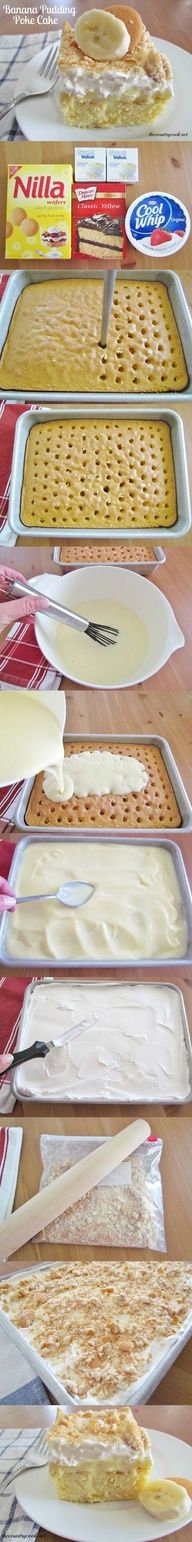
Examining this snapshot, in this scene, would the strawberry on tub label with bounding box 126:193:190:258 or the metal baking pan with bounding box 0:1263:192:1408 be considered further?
the strawberry on tub label with bounding box 126:193:190:258

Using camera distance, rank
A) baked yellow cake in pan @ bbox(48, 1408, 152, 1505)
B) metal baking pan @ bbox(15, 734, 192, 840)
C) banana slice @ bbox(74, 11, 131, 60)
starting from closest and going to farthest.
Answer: baked yellow cake in pan @ bbox(48, 1408, 152, 1505) → banana slice @ bbox(74, 11, 131, 60) → metal baking pan @ bbox(15, 734, 192, 840)

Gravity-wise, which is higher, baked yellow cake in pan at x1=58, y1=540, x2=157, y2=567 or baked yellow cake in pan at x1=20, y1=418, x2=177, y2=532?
baked yellow cake in pan at x1=20, y1=418, x2=177, y2=532

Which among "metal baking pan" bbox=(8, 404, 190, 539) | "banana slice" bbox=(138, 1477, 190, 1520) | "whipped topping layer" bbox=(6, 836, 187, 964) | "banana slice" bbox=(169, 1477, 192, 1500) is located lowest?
"banana slice" bbox=(169, 1477, 192, 1500)

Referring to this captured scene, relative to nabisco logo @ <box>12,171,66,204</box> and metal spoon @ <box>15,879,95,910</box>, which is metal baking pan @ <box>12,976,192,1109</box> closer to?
metal spoon @ <box>15,879,95,910</box>

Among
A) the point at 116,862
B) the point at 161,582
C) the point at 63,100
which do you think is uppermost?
the point at 63,100

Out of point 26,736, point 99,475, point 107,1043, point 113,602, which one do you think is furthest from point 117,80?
point 107,1043

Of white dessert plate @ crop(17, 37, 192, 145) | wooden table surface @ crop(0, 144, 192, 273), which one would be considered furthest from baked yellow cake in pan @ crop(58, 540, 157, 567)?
white dessert plate @ crop(17, 37, 192, 145)

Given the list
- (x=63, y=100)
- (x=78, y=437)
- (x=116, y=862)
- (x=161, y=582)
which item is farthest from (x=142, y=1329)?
(x=63, y=100)

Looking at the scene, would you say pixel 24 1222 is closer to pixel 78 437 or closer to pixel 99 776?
pixel 99 776
